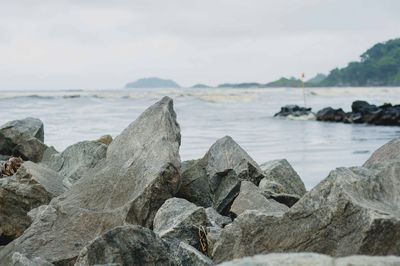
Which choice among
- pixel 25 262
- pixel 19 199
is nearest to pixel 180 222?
pixel 25 262

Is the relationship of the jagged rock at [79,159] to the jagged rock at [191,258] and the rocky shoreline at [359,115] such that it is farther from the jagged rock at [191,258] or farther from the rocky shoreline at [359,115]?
the rocky shoreline at [359,115]

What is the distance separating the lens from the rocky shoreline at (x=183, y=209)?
3.27m

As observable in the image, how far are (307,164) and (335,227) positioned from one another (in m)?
7.69

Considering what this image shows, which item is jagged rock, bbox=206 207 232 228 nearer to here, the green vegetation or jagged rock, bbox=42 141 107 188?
jagged rock, bbox=42 141 107 188

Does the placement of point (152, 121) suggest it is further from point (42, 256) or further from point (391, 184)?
point (391, 184)

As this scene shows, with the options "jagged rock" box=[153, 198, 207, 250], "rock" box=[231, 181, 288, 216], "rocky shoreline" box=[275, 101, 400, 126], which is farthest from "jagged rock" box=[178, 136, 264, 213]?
"rocky shoreline" box=[275, 101, 400, 126]

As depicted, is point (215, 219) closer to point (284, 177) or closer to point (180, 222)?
point (180, 222)

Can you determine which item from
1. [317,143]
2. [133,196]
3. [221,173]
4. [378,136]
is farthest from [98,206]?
[378,136]

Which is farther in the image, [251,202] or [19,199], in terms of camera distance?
[19,199]

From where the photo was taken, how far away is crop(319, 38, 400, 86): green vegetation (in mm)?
122438

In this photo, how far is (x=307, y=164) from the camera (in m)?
10.9

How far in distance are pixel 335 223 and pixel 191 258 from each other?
90cm

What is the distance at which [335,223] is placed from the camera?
331cm

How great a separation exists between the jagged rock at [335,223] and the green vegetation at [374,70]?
122 m
